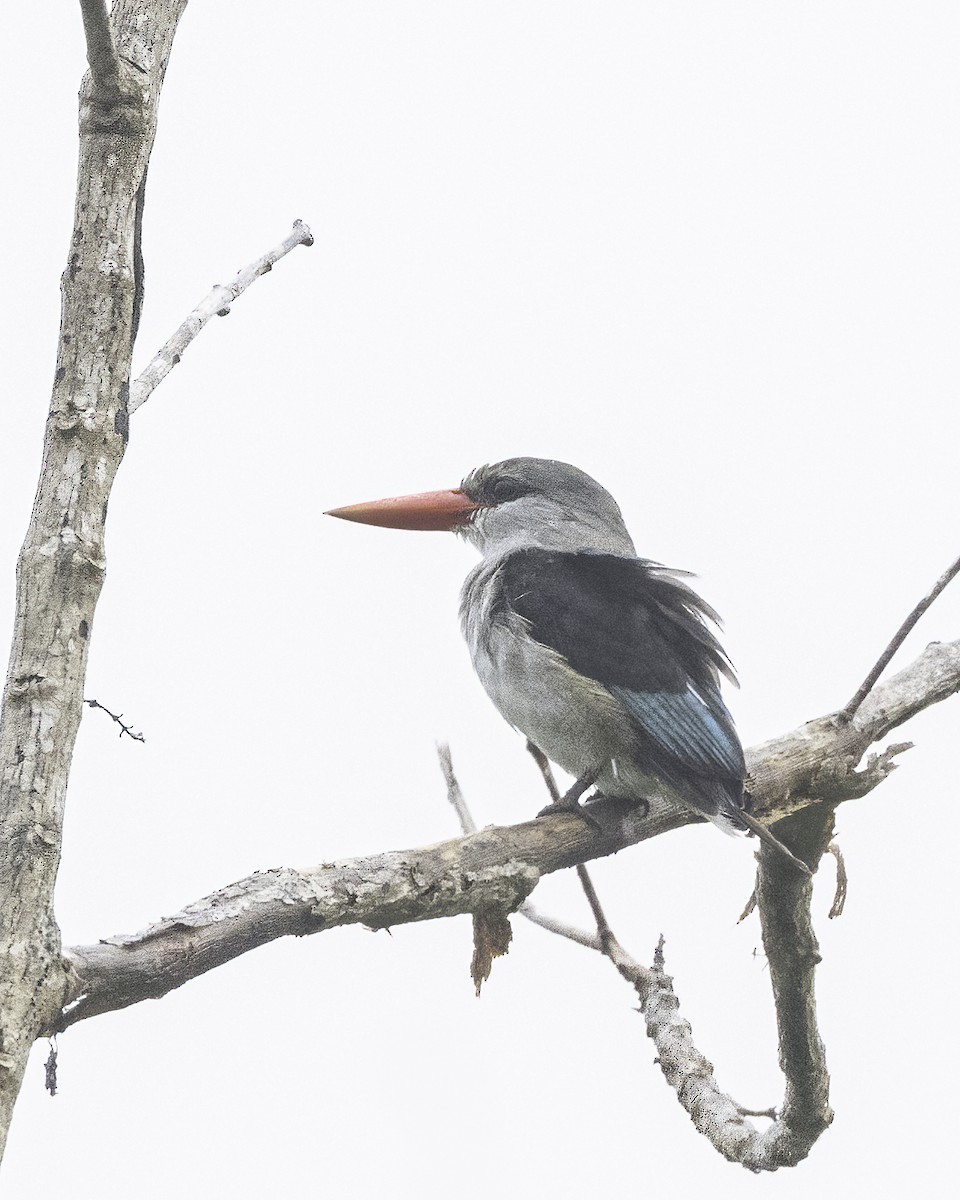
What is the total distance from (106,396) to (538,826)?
1.64m

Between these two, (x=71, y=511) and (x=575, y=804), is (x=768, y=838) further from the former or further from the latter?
(x=71, y=511)

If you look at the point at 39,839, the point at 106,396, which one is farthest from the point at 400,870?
the point at 106,396

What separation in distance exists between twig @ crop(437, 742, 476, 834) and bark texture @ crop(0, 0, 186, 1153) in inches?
67.8

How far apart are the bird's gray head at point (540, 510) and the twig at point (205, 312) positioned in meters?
1.89

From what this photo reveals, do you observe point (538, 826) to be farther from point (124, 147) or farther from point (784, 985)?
point (124, 147)

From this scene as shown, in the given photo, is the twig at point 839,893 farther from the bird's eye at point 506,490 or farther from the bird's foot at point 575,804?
Result: the bird's eye at point 506,490

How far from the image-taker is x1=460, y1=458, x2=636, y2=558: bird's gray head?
4.62m

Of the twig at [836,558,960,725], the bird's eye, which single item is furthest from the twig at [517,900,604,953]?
the bird's eye

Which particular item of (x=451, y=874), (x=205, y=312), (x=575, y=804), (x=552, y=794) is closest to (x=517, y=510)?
(x=552, y=794)

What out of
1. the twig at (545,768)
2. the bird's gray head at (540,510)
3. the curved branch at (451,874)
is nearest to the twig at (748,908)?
the curved branch at (451,874)

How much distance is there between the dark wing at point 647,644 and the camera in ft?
11.7

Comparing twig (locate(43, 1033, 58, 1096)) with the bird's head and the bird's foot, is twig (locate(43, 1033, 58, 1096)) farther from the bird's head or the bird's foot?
the bird's head

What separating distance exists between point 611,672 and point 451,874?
1057mm

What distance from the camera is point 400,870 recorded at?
2.75 m
